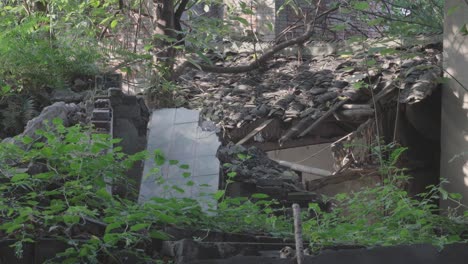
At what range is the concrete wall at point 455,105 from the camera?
373 inches

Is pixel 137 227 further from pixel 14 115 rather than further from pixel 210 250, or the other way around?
pixel 14 115

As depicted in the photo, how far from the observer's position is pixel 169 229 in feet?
14.8

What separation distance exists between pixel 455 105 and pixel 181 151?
356 cm

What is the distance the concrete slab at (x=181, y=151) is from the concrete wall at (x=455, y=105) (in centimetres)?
309

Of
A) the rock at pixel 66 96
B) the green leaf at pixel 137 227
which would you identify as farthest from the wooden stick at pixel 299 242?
the rock at pixel 66 96

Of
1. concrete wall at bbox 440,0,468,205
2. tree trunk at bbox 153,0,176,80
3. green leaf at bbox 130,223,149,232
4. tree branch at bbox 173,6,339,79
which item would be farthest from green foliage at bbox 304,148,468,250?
tree branch at bbox 173,6,339,79

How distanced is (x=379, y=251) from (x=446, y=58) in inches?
248

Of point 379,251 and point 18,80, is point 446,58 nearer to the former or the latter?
point 18,80

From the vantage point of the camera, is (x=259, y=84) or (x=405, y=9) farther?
(x=405, y=9)

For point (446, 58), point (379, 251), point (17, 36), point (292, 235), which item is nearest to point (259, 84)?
point (446, 58)

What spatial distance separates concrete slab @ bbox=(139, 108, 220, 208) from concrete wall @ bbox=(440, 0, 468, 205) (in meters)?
3.09

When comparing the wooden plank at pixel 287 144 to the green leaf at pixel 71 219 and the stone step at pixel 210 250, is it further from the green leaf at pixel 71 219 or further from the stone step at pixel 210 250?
the green leaf at pixel 71 219

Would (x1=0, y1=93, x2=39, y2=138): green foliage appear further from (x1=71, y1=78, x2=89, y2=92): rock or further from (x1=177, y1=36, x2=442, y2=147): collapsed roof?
(x1=177, y1=36, x2=442, y2=147): collapsed roof

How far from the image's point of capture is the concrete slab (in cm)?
761
